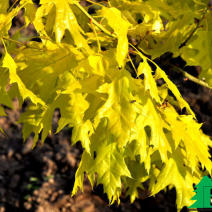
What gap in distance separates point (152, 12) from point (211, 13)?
209 millimetres

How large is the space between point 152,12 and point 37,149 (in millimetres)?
2058

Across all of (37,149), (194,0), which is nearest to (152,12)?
(194,0)

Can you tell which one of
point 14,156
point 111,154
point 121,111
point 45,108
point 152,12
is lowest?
point 14,156

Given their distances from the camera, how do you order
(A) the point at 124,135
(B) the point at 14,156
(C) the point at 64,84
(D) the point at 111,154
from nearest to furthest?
1. (A) the point at 124,135
2. (C) the point at 64,84
3. (D) the point at 111,154
4. (B) the point at 14,156

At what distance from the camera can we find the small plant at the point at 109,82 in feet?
2.70

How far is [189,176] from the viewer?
1.21 m

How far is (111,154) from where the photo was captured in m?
1.01

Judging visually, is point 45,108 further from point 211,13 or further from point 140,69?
point 211,13

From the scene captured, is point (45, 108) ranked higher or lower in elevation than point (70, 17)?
lower

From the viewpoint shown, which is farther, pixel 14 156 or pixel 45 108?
pixel 14 156

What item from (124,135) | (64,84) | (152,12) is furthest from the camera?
(152,12)

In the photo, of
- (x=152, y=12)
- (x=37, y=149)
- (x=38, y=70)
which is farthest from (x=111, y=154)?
(x=37, y=149)

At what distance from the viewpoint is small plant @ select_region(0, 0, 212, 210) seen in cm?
82

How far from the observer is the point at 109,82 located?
0.87 m
